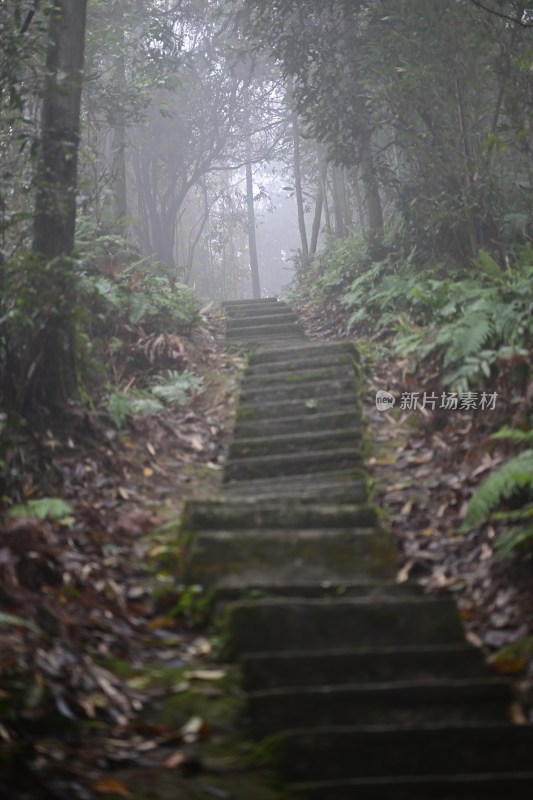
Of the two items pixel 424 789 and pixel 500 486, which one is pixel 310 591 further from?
pixel 424 789

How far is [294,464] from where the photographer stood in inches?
283

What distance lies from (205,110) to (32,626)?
2257 cm

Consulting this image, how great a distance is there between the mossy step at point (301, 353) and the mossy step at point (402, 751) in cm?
603

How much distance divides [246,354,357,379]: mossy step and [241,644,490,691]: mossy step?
16.4 feet

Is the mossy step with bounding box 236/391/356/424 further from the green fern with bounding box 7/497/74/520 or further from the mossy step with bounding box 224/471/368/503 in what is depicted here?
the green fern with bounding box 7/497/74/520

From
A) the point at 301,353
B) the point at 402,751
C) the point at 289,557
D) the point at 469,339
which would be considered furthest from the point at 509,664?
the point at 301,353

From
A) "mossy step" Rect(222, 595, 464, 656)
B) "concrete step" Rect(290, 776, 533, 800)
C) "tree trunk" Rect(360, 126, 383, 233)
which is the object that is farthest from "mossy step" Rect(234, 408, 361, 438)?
"tree trunk" Rect(360, 126, 383, 233)

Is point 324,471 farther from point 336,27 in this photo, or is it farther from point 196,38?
point 196,38

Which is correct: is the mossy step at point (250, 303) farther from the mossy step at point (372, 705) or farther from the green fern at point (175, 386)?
the mossy step at point (372, 705)

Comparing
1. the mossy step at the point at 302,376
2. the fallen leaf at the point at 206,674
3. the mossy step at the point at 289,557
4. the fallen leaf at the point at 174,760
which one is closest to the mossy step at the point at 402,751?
the fallen leaf at the point at 174,760

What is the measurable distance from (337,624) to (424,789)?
1.28 m

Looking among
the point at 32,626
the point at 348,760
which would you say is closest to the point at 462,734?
the point at 348,760

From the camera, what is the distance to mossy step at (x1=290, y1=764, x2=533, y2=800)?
325cm

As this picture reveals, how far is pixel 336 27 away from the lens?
1369cm
